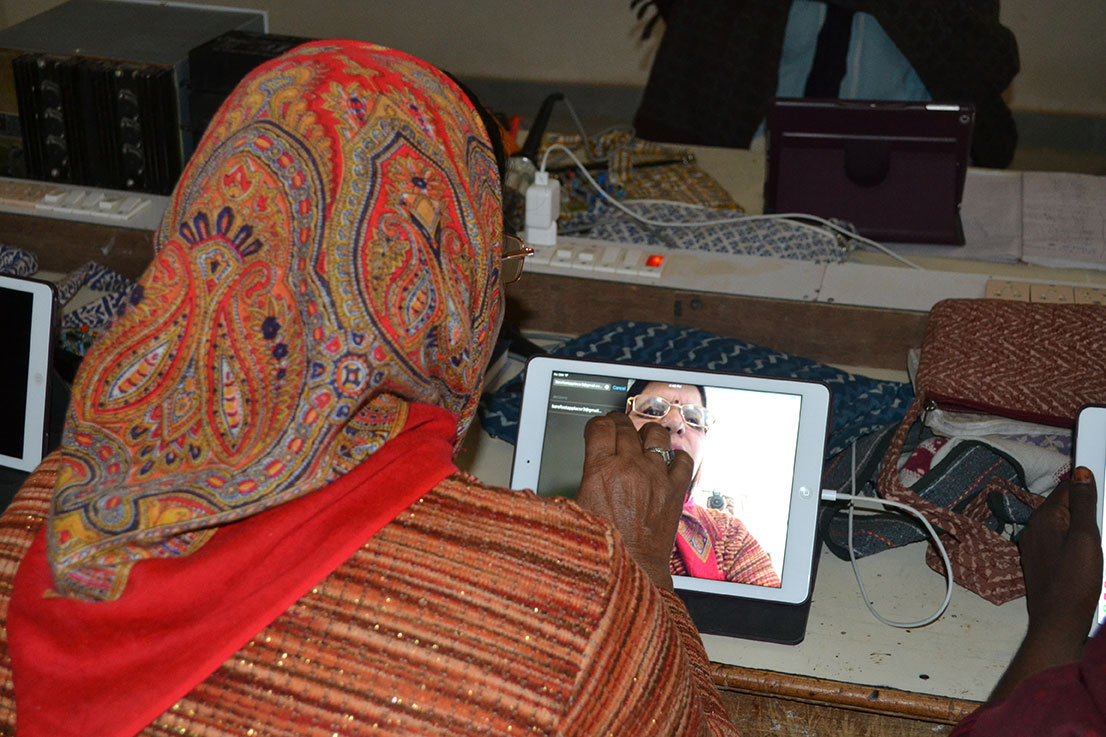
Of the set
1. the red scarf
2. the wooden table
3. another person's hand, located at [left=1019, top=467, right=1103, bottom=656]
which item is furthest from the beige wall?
the red scarf

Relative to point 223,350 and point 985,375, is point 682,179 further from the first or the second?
point 223,350

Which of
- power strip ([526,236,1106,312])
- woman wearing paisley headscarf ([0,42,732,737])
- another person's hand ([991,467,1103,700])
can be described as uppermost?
woman wearing paisley headscarf ([0,42,732,737])

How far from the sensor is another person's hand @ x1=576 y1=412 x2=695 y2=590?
3.09 feet

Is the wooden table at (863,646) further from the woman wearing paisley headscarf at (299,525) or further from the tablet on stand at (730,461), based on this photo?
the woman wearing paisley headscarf at (299,525)

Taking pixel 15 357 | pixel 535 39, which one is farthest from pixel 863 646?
pixel 535 39

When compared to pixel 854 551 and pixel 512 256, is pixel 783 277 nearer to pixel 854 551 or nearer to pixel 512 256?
pixel 854 551

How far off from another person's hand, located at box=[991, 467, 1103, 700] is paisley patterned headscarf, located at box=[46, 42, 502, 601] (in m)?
0.69

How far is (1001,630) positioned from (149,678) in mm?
895

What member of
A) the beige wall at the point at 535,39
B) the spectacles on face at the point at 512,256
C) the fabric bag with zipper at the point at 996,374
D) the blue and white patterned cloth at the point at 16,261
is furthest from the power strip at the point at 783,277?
the beige wall at the point at 535,39

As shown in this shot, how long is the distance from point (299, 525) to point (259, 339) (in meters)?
0.12

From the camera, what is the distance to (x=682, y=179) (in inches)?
77.7

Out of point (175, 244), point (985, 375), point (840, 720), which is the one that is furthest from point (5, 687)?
point (985, 375)

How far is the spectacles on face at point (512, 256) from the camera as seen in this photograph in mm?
1042

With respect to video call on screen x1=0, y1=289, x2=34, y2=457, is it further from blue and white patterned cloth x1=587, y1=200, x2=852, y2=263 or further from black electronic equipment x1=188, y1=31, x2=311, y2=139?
blue and white patterned cloth x1=587, y1=200, x2=852, y2=263
